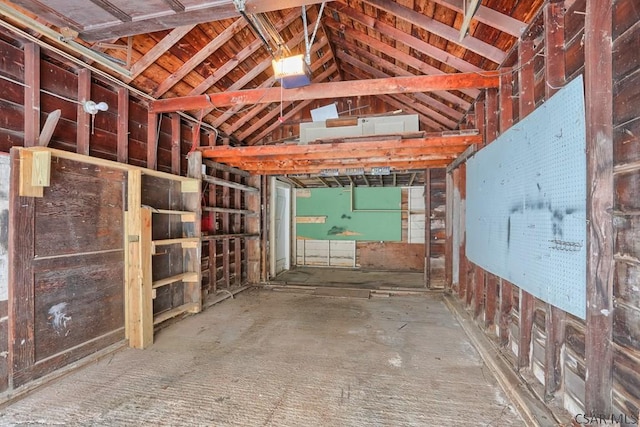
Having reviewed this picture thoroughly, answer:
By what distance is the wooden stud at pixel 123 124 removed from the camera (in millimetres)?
2961

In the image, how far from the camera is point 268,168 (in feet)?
16.5

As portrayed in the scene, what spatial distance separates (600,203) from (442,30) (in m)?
1.85

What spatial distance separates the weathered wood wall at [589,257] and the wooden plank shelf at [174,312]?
3367mm

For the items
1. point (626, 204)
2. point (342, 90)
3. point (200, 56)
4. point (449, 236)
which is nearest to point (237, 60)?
point (200, 56)

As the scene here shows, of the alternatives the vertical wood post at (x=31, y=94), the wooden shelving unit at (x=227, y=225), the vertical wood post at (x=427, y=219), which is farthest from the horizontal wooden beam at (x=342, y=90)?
the vertical wood post at (x=427, y=219)

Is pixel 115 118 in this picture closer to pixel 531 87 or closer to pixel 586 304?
pixel 531 87

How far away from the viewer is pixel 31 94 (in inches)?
86.6

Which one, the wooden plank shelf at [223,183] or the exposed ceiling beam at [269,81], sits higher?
the exposed ceiling beam at [269,81]

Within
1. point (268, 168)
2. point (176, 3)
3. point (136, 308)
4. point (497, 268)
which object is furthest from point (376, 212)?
point (176, 3)

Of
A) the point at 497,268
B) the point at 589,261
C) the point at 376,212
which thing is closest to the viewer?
the point at 589,261

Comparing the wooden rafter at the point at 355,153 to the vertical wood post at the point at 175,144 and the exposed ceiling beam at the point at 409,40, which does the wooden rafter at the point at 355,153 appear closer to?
the vertical wood post at the point at 175,144

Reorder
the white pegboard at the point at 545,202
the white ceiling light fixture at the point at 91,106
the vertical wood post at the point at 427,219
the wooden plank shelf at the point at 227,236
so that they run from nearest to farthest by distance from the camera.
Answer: the white pegboard at the point at 545,202 < the white ceiling light fixture at the point at 91,106 < the wooden plank shelf at the point at 227,236 < the vertical wood post at the point at 427,219

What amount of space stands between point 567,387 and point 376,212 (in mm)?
6219

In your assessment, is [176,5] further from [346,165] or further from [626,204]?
[346,165]
